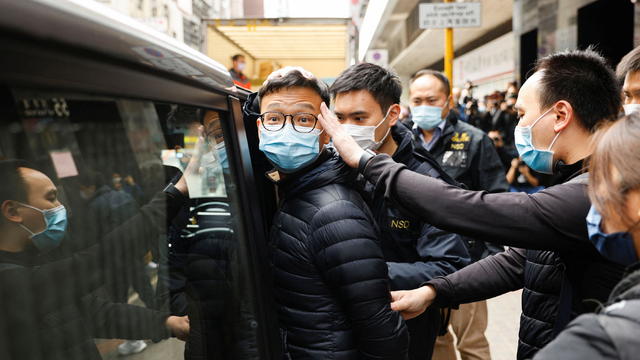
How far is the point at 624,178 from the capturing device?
100 cm

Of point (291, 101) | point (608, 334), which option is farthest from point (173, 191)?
point (608, 334)

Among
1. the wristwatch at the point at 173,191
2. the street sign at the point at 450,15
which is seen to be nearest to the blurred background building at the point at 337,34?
the street sign at the point at 450,15

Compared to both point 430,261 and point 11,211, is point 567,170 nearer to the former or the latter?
point 430,261

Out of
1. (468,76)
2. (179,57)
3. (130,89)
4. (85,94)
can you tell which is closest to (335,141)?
(179,57)

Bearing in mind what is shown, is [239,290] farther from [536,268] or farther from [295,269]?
[536,268]

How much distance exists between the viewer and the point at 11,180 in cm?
72

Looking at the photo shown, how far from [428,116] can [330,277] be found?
111 inches

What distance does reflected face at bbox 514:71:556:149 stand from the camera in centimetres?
175

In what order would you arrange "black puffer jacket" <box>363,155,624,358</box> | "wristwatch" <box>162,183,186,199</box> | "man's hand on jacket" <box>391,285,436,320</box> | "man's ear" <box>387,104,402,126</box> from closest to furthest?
"wristwatch" <box>162,183,186,199</box> < "black puffer jacket" <box>363,155,624,358</box> < "man's hand on jacket" <box>391,285,436,320</box> < "man's ear" <box>387,104,402,126</box>

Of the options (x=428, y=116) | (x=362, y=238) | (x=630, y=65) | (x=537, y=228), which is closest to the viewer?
(x=537, y=228)

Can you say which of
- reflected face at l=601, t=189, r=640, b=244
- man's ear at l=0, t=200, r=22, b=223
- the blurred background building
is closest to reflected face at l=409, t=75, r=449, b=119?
the blurred background building

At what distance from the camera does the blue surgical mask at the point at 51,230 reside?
780 mm

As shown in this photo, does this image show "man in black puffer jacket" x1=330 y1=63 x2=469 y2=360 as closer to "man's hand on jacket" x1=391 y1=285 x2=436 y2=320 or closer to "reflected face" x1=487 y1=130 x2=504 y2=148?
"man's hand on jacket" x1=391 y1=285 x2=436 y2=320

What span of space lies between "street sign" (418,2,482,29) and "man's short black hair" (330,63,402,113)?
444cm
